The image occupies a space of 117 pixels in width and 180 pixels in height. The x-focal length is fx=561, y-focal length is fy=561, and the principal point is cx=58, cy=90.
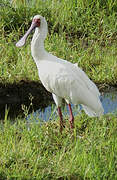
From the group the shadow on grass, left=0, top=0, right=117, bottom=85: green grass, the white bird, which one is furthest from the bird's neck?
left=0, top=0, right=117, bottom=85: green grass

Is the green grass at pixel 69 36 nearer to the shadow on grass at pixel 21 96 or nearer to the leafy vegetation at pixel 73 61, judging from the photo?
the leafy vegetation at pixel 73 61

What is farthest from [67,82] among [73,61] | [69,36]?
[69,36]


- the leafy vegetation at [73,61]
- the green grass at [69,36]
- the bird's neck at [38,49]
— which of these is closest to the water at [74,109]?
the leafy vegetation at [73,61]

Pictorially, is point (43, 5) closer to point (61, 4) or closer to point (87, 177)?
point (61, 4)

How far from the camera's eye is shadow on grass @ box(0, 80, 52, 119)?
663 centimetres

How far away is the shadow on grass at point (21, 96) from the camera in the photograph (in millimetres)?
6629

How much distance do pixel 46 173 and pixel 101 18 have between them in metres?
4.60

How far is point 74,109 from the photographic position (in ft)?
20.9

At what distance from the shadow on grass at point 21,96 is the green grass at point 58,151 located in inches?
32.1

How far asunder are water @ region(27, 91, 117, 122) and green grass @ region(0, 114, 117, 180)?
0.26 m

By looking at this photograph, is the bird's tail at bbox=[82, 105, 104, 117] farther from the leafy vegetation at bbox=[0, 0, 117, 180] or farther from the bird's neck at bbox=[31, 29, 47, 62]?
the bird's neck at bbox=[31, 29, 47, 62]

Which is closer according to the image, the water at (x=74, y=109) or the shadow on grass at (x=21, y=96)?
the water at (x=74, y=109)

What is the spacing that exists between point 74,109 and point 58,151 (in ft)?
4.47

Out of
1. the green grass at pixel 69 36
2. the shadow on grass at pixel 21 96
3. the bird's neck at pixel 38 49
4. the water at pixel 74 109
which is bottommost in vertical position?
the water at pixel 74 109
